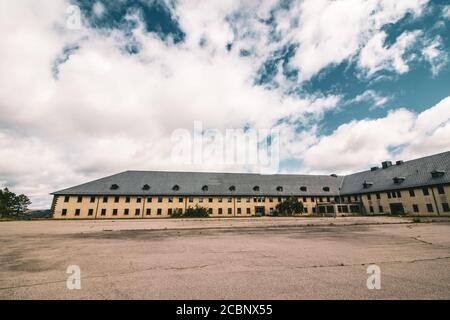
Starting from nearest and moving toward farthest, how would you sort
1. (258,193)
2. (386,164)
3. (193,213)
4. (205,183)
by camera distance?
1. (193,213)
2. (386,164)
3. (258,193)
4. (205,183)

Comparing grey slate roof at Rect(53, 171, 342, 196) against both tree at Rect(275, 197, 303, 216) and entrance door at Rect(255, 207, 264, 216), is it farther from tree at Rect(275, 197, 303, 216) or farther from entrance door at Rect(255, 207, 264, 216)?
tree at Rect(275, 197, 303, 216)

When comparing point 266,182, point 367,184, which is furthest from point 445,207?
point 266,182

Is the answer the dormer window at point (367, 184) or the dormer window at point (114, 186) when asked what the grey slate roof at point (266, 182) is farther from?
the dormer window at point (114, 186)

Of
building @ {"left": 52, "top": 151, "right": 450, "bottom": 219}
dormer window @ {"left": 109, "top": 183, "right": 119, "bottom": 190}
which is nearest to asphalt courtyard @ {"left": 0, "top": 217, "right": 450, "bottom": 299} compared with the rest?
building @ {"left": 52, "top": 151, "right": 450, "bottom": 219}

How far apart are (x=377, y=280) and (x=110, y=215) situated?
43.9 m

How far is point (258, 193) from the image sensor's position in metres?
48.8

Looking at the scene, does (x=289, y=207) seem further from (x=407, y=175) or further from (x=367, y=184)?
(x=407, y=175)

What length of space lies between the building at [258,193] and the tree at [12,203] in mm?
40524

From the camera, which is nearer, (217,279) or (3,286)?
(3,286)

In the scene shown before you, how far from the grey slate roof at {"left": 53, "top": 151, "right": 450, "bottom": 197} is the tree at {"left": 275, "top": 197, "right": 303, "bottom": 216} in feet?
13.9

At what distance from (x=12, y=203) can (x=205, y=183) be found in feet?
208
